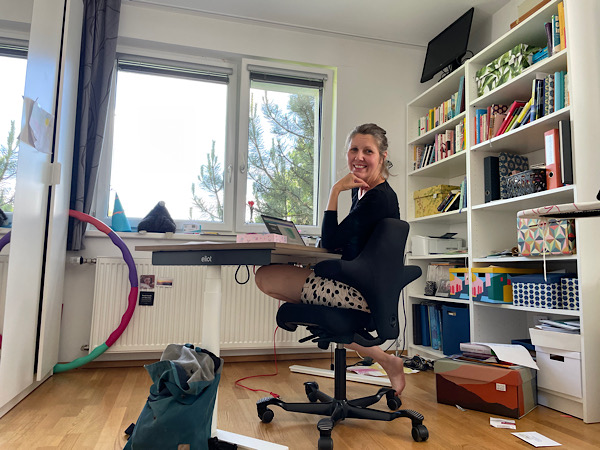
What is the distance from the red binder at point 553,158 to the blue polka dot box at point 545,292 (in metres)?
0.45

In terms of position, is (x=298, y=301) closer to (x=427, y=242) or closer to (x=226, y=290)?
(x=226, y=290)

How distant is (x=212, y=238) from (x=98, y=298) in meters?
0.82

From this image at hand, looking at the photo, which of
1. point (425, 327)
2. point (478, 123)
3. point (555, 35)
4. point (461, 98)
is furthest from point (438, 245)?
point (555, 35)

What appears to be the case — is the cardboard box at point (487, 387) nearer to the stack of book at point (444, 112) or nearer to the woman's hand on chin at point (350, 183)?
the woman's hand on chin at point (350, 183)

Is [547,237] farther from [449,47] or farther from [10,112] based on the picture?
[10,112]

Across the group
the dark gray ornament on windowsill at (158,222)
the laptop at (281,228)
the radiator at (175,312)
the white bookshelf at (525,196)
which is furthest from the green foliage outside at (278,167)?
the laptop at (281,228)

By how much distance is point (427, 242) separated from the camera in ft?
10.6

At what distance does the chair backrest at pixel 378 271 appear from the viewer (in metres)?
1.53

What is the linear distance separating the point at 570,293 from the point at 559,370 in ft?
1.18

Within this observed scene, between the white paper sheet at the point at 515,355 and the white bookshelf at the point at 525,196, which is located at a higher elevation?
the white bookshelf at the point at 525,196

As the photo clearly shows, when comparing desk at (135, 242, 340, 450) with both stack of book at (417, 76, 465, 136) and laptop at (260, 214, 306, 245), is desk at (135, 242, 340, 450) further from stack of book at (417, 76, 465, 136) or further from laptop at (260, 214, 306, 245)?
stack of book at (417, 76, 465, 136)

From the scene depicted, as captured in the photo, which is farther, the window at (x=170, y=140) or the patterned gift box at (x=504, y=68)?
the window at (x=170, y=140)

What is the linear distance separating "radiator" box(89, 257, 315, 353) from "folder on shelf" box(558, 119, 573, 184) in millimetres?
1905

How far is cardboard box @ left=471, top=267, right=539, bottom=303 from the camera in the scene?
2498 mm
